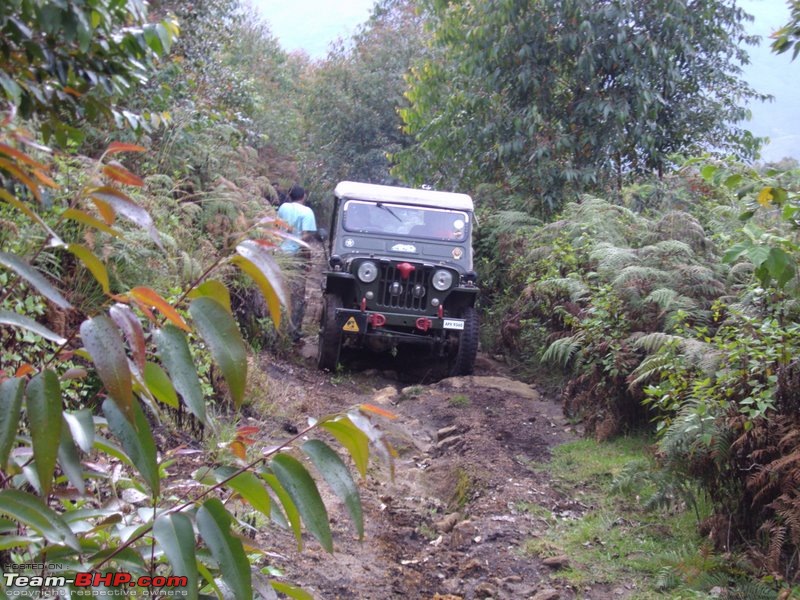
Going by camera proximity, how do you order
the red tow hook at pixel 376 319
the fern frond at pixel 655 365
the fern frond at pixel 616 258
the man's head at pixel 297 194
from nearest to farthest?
1. the fern frond at pixel 655 365
2. the fern frond at pixel 616 258
3. the red tow hook at pixel 376 319
4. the man's head at pixel 297 194

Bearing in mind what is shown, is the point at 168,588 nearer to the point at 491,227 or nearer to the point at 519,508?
the point at 519,508

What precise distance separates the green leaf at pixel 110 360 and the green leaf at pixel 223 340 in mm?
112

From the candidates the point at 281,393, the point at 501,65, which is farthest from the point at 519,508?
the point at 501,65

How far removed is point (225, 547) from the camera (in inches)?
53.5

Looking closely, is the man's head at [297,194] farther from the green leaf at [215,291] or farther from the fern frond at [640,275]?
the green leaf at [215,291]

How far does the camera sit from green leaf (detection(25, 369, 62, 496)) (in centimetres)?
117

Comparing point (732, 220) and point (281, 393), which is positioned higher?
point (732, 220)

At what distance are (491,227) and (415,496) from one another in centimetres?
665

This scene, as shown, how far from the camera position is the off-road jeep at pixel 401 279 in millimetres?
8859

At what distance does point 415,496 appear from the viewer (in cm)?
549

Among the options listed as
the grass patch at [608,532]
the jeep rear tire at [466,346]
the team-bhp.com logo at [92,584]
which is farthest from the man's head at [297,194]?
the team-bhp.com logo at [92,584]

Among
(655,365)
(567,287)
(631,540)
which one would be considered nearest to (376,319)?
(567,287)

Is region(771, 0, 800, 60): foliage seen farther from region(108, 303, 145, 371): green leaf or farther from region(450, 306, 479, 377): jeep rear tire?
region(450, 306, 479, 377): jeep rear tire

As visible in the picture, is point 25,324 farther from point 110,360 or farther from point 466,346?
point 466,346
